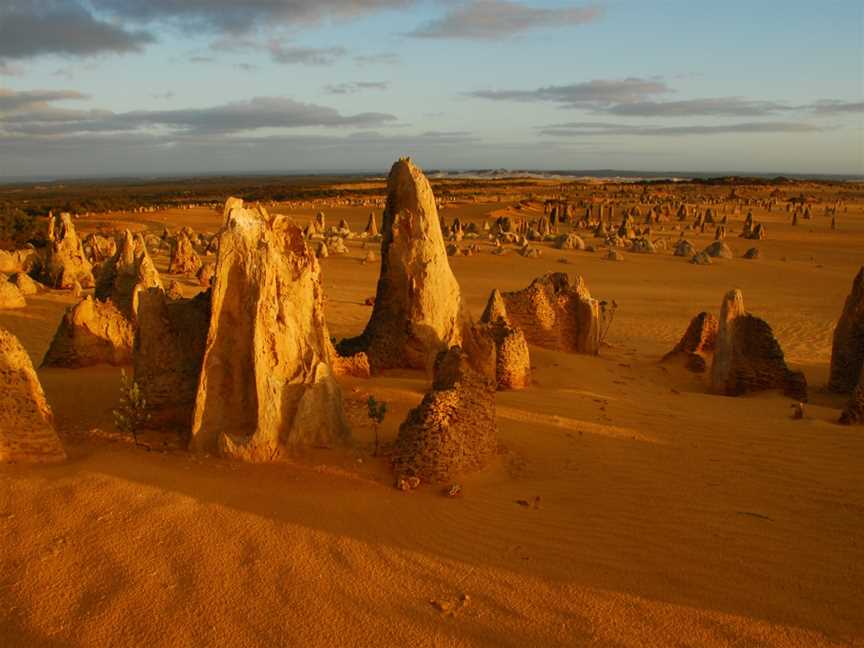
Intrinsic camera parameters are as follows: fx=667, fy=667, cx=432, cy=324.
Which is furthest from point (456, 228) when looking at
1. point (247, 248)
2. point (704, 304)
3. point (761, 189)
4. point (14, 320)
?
point (761, 189)

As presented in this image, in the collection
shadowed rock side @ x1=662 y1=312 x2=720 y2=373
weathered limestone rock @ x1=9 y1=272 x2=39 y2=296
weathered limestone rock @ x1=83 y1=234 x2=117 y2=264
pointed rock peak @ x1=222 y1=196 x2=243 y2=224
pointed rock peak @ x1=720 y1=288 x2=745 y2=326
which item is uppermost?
pointed rock peak @ x1=222 y1=196 x2=243 y2=224

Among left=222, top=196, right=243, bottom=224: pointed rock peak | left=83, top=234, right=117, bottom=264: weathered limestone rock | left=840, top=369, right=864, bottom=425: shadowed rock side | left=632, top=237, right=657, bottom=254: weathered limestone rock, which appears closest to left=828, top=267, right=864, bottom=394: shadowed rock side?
left=840, top=369, right=864, bottom=425: shadowed rock side

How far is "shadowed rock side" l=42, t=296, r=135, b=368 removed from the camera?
8492 mm

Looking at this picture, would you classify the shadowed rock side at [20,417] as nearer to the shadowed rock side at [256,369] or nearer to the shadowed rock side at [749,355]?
the shadowed rock side at [256,369]

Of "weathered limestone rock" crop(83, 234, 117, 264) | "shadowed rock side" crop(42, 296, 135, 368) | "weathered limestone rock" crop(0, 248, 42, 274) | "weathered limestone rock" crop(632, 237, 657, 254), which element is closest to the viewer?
"shadowed rock side" crop(42, 296, 135, 368)

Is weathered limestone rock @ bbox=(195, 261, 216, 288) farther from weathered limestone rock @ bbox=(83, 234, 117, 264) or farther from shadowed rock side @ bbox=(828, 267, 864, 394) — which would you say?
shadowed rock side @ bbox=(828, 267, 864, 394)

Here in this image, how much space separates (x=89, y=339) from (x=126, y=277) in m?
2.47

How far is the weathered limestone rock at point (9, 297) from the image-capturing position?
554 inches

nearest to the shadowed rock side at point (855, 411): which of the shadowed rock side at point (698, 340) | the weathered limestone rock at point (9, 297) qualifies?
the shadowed rock side at point (698, 340)

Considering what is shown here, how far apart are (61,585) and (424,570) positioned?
2.12m

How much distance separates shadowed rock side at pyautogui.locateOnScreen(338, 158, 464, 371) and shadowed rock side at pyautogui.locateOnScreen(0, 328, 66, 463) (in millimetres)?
4394

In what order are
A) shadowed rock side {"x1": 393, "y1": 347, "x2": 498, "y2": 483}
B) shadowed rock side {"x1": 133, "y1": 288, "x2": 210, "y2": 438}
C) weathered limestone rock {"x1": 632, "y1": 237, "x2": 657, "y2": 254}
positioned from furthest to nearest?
weathered limestone rock {"x1": 632, "y1": 237, "x2": 657, "y2": 254}, shadowed rock side {"x1": 133, "y1": 288, "x2": 210, "y2": 438}, shadowed rock side {"x1": 393, "y1": 347, "x2": 498, "y2": 483}

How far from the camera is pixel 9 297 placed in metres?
14.2

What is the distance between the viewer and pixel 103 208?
173ft
